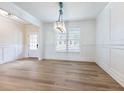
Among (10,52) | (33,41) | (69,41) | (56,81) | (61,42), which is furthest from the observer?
(33,41)

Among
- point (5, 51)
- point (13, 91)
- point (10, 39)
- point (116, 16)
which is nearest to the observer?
point (13, 91)

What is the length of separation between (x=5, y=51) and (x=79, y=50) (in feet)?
14.0

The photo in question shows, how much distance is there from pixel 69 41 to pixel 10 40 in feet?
11.8

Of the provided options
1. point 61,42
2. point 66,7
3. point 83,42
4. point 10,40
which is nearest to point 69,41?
point 61,42

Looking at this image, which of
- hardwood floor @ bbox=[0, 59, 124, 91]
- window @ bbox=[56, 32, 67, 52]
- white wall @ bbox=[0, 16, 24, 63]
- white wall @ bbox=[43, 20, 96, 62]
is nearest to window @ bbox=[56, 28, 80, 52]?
window @ bbox=[56, 32, 67, 52]

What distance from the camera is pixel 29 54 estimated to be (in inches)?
301

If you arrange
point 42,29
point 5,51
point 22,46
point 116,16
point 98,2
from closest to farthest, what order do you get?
point 116,16 → point 98,2 → point 5,51 → point 42,29 → point 22,46

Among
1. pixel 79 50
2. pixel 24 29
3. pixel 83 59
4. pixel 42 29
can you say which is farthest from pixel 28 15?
pixel 83 59

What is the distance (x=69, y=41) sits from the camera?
6500 millimetres

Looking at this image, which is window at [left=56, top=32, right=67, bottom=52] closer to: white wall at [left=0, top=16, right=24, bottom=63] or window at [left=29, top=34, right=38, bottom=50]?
window at [left=29, top=34, right=38, bottom=50]

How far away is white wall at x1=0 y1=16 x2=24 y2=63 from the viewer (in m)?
5.36

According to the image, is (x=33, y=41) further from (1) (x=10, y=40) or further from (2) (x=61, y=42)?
(2) (x=61, y=42)

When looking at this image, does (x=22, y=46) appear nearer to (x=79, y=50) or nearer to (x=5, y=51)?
(x=5, y=51)

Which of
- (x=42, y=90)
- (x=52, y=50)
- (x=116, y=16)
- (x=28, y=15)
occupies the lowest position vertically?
(x=42, y=90)
